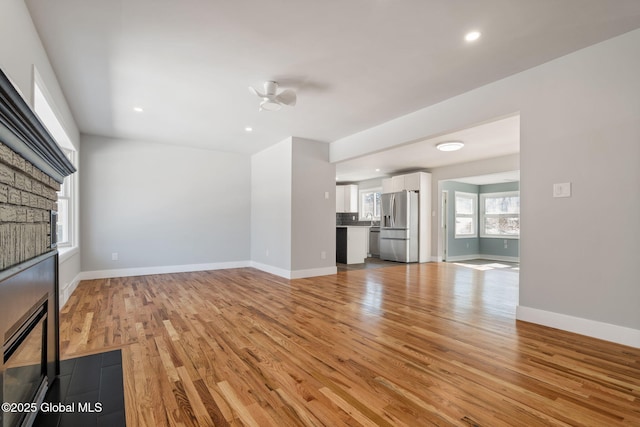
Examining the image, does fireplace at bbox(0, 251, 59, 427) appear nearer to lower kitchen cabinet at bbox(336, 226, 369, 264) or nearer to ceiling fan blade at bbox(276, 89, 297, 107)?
ceiling fan blade at bbox(276, 89, 297, 107)

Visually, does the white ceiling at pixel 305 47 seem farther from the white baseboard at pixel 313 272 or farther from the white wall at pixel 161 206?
the white baseboard at pixel 313 272

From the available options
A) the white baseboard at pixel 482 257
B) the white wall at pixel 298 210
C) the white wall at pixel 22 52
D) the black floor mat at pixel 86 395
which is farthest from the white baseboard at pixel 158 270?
the white baseboard at pixel 482 257

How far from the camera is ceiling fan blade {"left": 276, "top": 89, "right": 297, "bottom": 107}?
3.27 metres

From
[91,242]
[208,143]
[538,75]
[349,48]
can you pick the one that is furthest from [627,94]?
[91,242]

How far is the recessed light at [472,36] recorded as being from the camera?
2475mm

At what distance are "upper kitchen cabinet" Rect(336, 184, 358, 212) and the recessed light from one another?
307 inches

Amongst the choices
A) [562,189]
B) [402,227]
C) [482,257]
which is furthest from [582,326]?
[482,257]

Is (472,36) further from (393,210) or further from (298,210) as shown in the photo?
(393,210)

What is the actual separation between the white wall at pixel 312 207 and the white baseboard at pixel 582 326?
10.9ft

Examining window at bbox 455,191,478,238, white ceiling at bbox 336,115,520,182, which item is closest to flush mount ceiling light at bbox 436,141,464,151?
white ceiling at bbox 336,115,520,182

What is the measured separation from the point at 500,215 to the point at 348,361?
865 cm

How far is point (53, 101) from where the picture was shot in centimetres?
311

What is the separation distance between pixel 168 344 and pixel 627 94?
13.8ft

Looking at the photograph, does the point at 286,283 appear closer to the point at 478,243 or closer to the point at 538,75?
the point at 538,75
